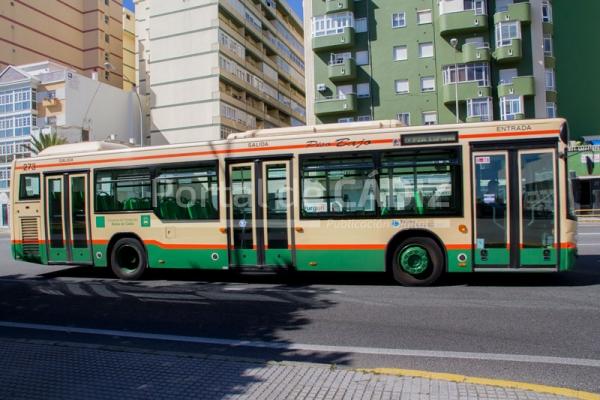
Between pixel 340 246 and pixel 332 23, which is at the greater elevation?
pixel 332 23

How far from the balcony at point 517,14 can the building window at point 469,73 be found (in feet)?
12.0

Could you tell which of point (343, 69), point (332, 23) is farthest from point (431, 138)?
point (332, 23)

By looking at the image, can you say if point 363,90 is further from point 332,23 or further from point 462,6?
point 462,6

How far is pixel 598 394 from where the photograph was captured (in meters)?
4.18

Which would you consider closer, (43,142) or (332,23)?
(332,23)

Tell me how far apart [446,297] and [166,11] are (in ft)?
192

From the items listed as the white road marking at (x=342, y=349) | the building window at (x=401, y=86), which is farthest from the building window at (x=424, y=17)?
the white road marking at (x=342, y=349)

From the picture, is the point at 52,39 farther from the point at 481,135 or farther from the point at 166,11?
the point at 481,135

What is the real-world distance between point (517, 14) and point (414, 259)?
36401 mm

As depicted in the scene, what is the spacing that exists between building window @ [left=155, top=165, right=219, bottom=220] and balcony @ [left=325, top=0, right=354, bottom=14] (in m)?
36.6

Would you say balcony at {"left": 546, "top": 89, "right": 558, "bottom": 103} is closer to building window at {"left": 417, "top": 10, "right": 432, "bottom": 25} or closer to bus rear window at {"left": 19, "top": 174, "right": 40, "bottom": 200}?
building window at {"left": 417, "top": 10, "right": 432, "bottom": 25}

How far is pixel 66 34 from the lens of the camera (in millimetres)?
73062

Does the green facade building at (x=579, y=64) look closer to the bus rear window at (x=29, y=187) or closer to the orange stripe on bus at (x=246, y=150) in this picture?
the orange stripe on bus at (x=246, y=150)

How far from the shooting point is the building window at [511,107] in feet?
125
